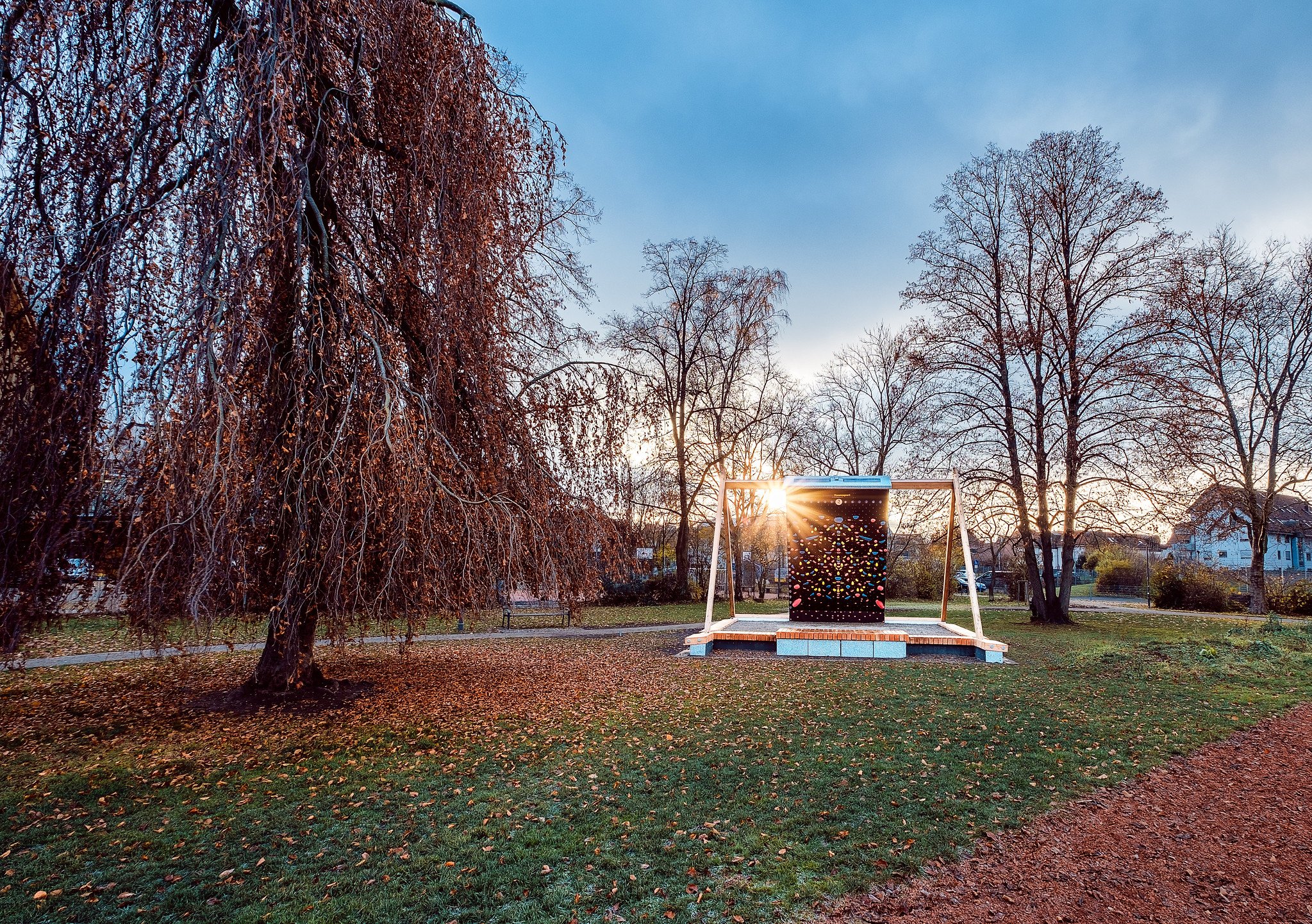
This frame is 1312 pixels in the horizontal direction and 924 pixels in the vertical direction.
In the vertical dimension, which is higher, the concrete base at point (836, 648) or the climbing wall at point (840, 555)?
the climbing wall at point (840, 555)

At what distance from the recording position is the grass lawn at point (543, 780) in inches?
110

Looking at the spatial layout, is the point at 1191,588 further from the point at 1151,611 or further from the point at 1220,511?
the point at 1220,511

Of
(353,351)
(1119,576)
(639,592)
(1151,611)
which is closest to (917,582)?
(1151,611)

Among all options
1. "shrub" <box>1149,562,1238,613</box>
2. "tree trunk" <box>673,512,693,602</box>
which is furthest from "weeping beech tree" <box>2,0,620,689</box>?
"shrub" <box>1149,562,1238,613</box>

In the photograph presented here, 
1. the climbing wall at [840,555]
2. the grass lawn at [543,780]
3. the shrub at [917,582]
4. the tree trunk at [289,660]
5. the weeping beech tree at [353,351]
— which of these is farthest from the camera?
the shrub at [917,582]

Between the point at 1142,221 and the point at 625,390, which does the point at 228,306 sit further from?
the point at 1142,221

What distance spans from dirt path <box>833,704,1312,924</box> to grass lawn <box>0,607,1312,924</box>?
22 centimetres

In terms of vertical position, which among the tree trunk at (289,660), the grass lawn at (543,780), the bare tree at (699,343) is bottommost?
the grass lawn at (543,780)

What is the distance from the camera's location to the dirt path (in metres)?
2.59

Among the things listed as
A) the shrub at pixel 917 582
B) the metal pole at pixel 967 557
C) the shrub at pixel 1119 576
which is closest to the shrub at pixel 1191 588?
the shrub at pixel 917 582

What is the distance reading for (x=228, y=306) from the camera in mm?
3568

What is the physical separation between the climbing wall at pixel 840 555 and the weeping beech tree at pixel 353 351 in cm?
627

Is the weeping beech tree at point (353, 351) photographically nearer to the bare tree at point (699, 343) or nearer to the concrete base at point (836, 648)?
the concrete base at point (836, 648)

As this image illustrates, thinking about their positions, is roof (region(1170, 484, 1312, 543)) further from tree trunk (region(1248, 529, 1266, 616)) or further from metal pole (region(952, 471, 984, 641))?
metal pole (region(952, 471, 984, 641))
